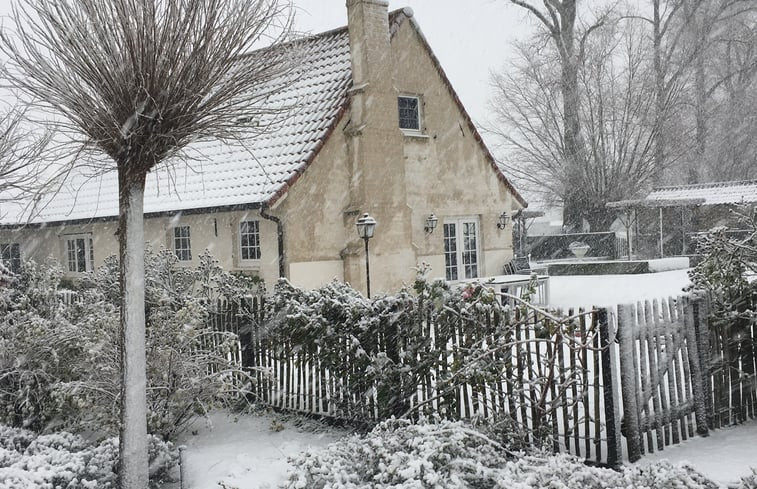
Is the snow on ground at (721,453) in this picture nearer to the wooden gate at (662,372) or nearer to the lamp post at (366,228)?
the wooden gate at (662,372)

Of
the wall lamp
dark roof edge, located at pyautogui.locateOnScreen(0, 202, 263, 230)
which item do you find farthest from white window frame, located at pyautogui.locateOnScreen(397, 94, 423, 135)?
dark roof edge, located at pyautogui.locateOnScreen(0, 202, 263, 230)

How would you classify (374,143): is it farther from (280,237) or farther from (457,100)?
(457,100)

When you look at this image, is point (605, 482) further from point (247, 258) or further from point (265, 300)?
point (247, 258)

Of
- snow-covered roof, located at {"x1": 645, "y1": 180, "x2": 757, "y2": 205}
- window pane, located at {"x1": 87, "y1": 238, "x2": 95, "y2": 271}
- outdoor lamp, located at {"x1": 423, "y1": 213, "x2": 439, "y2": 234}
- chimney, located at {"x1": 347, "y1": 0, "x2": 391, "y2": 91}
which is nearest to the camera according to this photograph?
chimney, located at {"x1": 347, "y1": 0, "x2": 391, "y2": 91}

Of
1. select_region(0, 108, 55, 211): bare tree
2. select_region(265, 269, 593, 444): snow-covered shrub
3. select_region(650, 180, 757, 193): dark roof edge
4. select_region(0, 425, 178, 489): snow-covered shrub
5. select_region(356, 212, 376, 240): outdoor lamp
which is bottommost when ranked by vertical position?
select_region(0, 425, 178, 489): snow-covered shrub

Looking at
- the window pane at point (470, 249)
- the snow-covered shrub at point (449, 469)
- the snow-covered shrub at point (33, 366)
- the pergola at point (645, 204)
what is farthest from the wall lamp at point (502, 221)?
the snow-covered shrub at point (449, 469)

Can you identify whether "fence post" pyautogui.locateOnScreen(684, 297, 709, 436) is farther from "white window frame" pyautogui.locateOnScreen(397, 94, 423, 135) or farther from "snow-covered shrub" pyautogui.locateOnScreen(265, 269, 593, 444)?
"white window frame" pyautogui.locateOnScreen(397, 94, 423, 135)

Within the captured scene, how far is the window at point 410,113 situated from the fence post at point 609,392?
40.3 feet

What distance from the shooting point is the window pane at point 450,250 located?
1842cm

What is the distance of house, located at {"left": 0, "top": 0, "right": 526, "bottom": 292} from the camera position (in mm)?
15109

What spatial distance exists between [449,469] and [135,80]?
3.71 metres

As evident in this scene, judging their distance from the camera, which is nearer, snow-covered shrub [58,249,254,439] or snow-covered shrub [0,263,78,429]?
snow-covered shrub [58,249,254,439]

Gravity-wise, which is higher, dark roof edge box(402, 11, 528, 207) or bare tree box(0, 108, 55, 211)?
dark roof edge box(402, 11, 528, 207)

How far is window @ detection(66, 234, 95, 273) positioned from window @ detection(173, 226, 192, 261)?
174 inches
